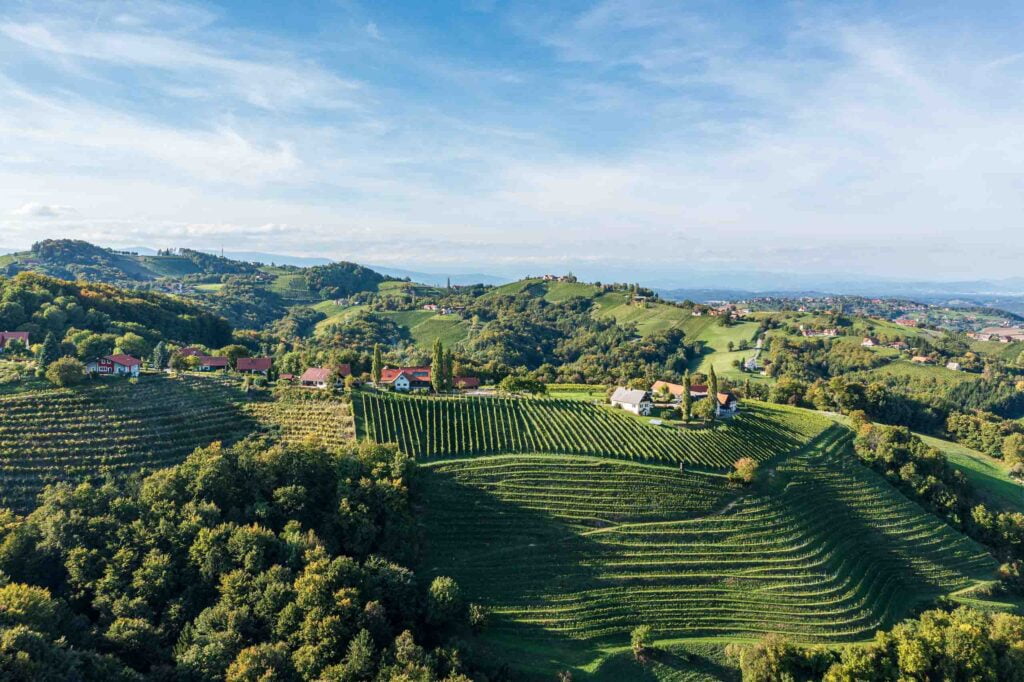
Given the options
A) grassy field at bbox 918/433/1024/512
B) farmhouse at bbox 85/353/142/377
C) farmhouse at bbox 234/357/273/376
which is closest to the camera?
farmhouse at bbox 85/353/142/377

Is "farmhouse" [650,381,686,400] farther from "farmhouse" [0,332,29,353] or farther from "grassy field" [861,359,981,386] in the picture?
"farmhouse" [0,332,29,353]

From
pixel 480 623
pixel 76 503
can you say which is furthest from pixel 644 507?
pixel 76 503

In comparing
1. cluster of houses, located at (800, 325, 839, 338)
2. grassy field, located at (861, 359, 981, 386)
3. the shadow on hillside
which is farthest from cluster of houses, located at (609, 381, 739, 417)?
cluster of houses, located at (800, 325, 839, 338)

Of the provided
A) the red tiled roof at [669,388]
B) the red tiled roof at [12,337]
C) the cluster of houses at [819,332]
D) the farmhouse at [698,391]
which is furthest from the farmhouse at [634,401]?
the cluster of houses at [819,332]

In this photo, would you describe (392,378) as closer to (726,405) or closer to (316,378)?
(316,378)

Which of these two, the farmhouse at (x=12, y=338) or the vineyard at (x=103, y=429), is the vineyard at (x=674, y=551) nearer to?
the vineyard at (x=103, y=429)

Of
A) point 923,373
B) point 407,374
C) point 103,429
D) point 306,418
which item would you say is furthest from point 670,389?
point 923,373
